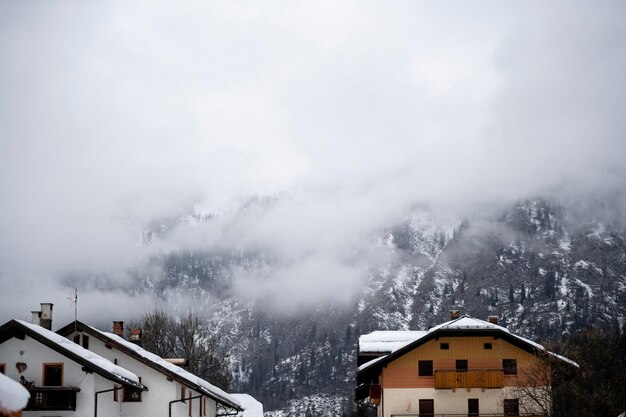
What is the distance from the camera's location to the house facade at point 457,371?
60844 millimetres

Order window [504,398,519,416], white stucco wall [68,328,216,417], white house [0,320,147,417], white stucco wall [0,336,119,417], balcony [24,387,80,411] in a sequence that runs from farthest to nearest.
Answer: window [504,398,519,416] < white stucco wall [68,328,216,417] < white stucco wall [0,336,119,417] < white house [0,320,147,417] < balcony [24,387,80,411]

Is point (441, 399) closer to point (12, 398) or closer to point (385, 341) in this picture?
point (385, 341)

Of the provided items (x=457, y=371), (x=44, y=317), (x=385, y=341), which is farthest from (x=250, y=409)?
(x=44, y=317)

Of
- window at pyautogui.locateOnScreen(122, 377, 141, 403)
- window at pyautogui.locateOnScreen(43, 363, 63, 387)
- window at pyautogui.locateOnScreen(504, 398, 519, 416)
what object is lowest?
window at pyautogui.locateOnScreen(504, 398, 519, 416)

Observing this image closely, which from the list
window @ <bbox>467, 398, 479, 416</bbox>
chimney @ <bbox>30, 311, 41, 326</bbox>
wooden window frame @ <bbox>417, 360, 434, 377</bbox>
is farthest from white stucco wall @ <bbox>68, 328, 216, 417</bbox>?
window @ <bbox>467, 398, 479, 416</bbox>

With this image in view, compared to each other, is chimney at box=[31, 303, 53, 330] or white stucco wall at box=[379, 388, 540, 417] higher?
chimney at box=[31, 303, 53, 330]

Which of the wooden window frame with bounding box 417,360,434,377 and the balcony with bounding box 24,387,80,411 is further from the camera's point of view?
the wooden window frame with bounding box 417,360,434,377

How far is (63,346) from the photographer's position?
45281 millimetres

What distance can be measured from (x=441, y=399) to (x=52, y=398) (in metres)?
29.4

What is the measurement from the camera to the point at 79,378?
4616 centimetres

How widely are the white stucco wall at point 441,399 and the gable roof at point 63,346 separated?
74.2 feet

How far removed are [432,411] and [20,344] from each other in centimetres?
3074

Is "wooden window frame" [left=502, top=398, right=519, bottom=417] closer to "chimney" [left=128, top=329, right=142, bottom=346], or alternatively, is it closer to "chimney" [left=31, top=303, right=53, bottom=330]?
"chimney" [left=128, top=329, right=142, bottom=346]

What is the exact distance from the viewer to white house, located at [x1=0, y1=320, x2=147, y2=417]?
4534 cm
